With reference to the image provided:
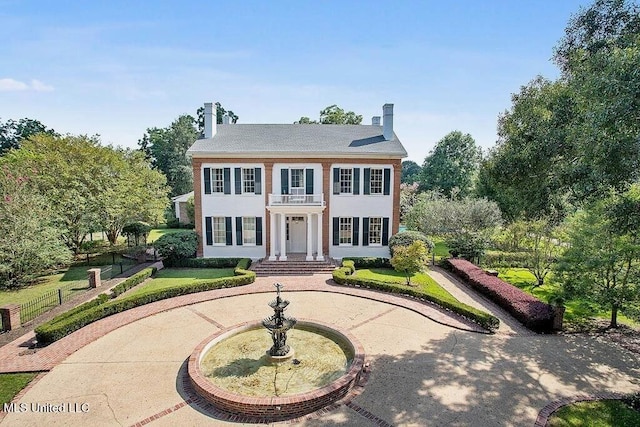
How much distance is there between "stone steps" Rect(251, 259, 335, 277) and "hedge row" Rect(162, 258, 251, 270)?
110 cm

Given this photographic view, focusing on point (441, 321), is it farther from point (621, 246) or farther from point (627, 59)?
point (627, 59)

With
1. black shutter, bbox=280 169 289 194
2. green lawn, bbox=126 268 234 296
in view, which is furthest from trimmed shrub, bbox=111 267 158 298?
black shutter, bbox=280 169 289 194

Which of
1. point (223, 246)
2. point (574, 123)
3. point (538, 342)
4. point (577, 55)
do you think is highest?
point (577, 55)

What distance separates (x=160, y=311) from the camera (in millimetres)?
14336

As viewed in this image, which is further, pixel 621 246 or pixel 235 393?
pixel 621 246

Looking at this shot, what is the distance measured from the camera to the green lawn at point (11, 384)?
857cm

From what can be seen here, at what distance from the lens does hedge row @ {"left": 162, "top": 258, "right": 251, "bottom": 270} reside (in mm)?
21344

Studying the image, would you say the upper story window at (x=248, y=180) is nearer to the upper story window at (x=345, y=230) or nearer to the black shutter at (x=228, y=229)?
the black shutter at (x=228, y=229)

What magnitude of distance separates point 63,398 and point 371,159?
1823 centimetres

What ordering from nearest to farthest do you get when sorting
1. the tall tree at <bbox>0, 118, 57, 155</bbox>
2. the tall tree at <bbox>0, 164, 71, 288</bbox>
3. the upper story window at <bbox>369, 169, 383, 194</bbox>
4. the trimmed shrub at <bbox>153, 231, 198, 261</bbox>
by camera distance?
the tall tree at <bbox>0, 164, 71, 288</bbox>
the trimmed shrub at <bbox>153, 231, 198, 261</bbox>
the upper story window at <bbox>369, 169, 383, 194</bbox>
the tall tree at <bbox>0, 118, 57, 155</bbox>

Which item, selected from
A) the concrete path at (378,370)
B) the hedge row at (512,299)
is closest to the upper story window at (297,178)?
the concrete path at (378,370)

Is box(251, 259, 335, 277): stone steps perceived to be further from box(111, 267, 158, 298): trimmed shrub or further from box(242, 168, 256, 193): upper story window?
box(111, 267, 158, 298): trimmed shrub

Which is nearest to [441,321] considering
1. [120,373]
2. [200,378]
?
[200,378]

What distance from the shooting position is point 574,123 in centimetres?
1036
